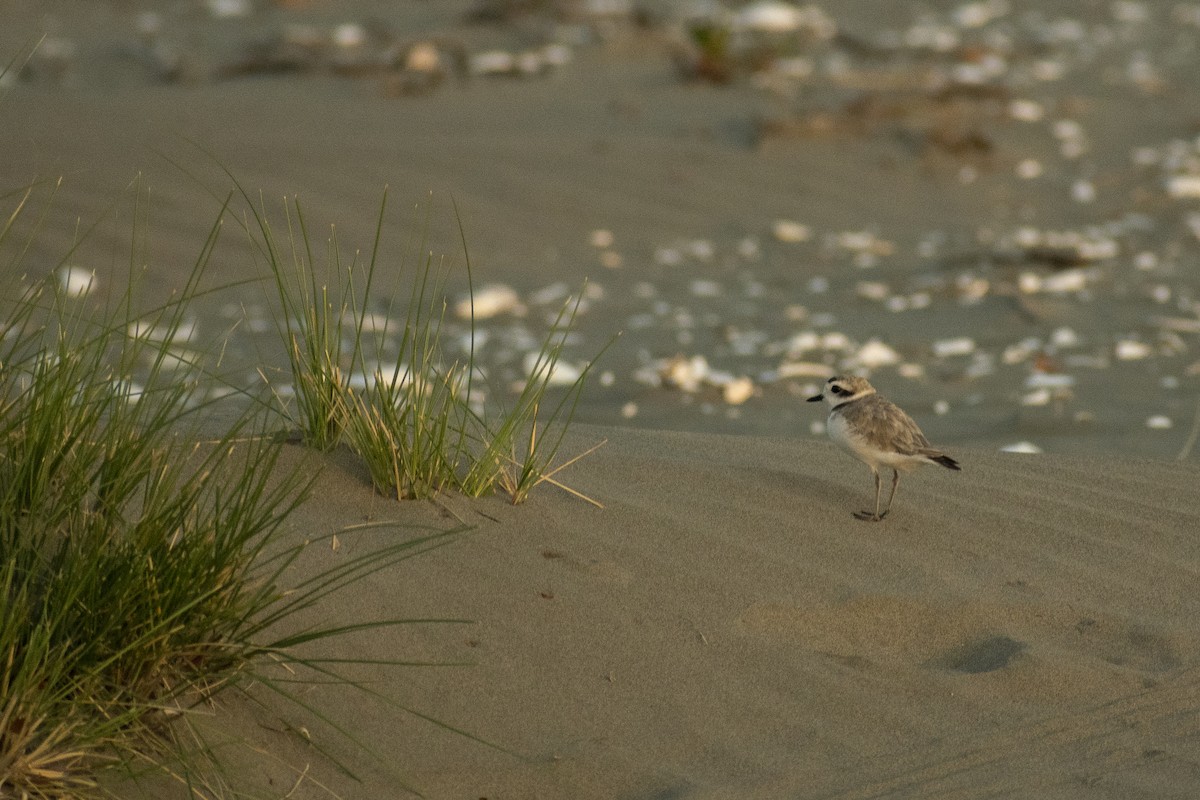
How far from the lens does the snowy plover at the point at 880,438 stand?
4.16 meters

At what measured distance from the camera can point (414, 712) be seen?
2.89 meters

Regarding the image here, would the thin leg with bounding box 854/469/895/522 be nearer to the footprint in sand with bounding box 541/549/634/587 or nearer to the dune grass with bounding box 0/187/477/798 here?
the footprint in sand with bounding box 541/549/634/587

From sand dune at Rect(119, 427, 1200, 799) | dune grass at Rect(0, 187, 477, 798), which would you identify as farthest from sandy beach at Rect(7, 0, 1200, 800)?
dune grass at Rect(0, 187, 477, 798)

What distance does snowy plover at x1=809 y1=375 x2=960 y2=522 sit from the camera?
4164 millimetres

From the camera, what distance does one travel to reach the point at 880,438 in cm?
417

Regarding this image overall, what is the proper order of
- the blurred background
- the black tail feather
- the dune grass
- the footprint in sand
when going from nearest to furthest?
the dune grass
the footprint in sand
the black tail feather
the blurred background

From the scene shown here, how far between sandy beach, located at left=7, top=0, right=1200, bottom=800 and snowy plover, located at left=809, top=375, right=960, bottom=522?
0.58 ft

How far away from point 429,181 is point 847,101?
351cm

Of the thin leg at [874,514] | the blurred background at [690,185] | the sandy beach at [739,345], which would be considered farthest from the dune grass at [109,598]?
the blurred background at [690,185]

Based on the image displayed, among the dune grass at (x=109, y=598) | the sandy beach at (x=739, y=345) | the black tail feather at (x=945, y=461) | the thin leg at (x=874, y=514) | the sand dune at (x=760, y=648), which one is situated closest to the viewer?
the dune grass at (x=109, y=598)

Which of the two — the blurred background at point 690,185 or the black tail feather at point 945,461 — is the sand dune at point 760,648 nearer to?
the black tail feather at point 945,461

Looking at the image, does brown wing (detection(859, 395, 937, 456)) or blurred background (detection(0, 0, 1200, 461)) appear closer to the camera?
brown wing (detection(859, 395, 937, 456))

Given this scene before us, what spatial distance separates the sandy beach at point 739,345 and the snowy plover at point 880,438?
18 centimetres

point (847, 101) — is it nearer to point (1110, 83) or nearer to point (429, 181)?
point (1110, 83)
